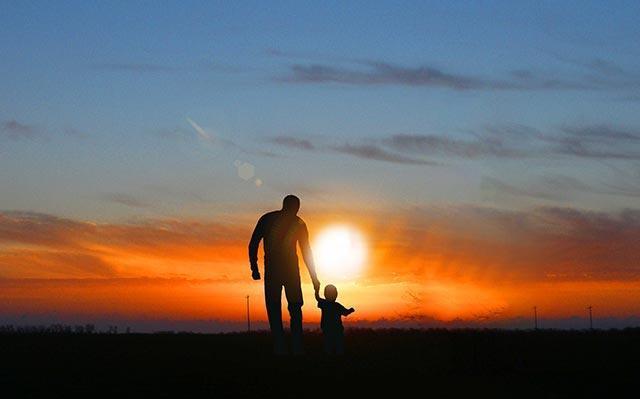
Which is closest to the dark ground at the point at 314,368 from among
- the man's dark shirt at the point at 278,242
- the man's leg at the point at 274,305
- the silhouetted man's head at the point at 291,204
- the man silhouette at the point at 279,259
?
the man's leg at the point at 274,305

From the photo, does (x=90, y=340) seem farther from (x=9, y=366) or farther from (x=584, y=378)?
(x=584, y=378)

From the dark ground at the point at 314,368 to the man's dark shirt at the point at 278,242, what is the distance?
195cm

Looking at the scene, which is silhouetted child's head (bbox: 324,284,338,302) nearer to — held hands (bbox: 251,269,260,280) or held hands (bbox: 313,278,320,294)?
held hands (bbox: 313,278,320,294)

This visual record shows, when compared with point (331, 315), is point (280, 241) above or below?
above

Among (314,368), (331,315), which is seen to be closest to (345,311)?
(331,315)

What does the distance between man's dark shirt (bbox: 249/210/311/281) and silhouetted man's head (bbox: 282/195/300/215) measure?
93mm

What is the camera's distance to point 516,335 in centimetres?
3588

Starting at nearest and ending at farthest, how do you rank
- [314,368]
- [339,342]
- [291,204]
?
[314,368]
[291,204]
[339,342]

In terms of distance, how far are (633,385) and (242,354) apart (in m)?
8.28

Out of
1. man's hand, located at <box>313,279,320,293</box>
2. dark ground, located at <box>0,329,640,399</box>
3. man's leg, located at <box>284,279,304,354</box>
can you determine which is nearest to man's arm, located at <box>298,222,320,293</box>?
man's hand, located at <box>313,279,320,293</box>

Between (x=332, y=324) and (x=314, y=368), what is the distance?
637 centimetres

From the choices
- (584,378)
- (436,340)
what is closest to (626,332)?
(436,340)

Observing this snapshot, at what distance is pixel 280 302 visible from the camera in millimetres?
→ 28594

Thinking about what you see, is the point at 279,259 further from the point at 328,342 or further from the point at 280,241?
the point at 328,342
